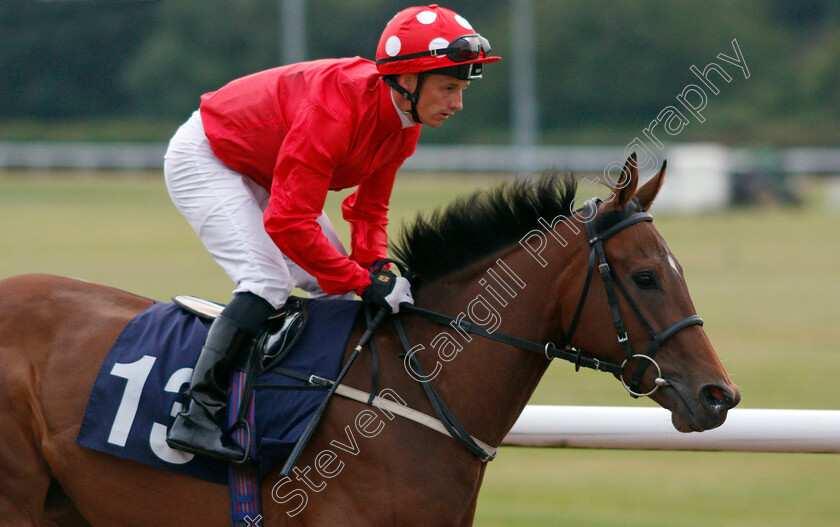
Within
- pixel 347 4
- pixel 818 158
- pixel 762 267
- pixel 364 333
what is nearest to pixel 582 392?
pixel 364 333

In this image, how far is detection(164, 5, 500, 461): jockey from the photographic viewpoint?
2.79 metres

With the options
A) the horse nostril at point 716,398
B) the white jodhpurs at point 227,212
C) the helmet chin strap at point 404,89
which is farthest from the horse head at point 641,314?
the white jodhpurs at point 227,212

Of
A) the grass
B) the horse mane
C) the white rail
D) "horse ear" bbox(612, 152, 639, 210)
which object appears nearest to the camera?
"horse ear" bbox(612, 152, 639, 210)

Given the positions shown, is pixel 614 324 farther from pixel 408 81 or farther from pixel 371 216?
pixel 371 216

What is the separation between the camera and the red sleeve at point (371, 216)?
11.1 ft

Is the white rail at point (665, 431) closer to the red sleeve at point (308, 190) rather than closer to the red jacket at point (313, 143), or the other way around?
the red jacket at point (313, 143)

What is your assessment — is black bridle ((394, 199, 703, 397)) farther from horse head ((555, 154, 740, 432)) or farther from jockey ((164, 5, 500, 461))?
jockey ((164, 5, 500, 461))

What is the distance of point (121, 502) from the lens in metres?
2.89

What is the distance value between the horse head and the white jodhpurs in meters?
0.90

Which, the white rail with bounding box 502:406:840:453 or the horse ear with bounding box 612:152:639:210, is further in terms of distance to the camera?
the white rail with bounding box 502:406:840:453

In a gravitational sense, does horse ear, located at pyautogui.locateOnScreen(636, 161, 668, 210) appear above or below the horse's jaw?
above

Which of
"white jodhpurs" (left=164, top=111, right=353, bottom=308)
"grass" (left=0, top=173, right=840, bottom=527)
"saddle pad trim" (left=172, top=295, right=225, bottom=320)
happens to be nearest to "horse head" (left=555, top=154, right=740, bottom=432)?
"grass" (left=0, top=173, right=840, bottom=527)

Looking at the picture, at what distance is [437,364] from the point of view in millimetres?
2889

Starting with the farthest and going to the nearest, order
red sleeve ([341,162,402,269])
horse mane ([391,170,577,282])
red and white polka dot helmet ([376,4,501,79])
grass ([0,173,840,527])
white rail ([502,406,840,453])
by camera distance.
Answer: grass ([0,173,840,527]), white rail ([502,406,840,453]), red sleeve ([341,162,402,269]), horse mane ([391,170,577,282]), red and white polka dot helmet ([376,4,501,79])
